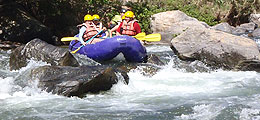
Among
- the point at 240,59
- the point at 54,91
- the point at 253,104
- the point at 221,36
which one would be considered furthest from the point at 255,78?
the point at 54,91

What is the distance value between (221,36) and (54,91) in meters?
4.06

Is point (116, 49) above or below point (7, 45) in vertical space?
above

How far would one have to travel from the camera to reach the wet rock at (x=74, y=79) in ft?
17.6

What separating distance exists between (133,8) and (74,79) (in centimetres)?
1064

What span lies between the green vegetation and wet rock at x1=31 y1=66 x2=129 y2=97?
335 inches

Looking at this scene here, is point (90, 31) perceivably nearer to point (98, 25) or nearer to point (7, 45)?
point (98, 25)

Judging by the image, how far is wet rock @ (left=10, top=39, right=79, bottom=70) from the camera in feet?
22.7

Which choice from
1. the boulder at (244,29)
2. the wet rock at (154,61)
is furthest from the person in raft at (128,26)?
the boulder at (244,29)

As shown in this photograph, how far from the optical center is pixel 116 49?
7.61 m

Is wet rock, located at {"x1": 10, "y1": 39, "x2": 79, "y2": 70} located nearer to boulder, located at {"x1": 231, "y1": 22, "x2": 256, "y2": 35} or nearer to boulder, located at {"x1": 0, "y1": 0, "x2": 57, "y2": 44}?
boulder, located at {"x1": 0, "y1": 0, "x2": 57, "y2": 44}

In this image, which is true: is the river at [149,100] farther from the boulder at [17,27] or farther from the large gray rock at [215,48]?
the boulder at [17,27]

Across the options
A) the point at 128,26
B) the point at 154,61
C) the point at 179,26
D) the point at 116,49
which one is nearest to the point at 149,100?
the point at 116,49

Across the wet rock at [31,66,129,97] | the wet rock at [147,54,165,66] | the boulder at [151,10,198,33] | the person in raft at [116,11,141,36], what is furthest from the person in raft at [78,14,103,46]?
the boulder at [151,10,198,33]

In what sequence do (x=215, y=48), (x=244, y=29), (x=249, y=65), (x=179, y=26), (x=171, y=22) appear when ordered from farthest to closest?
(x=244, y=29) < (x=171, y=22) < (x=179, y=26) < (x=215, y=48) < (x=249, y=65)
